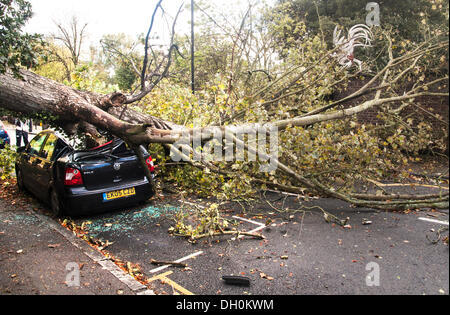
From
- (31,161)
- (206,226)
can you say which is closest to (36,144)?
(31,161)

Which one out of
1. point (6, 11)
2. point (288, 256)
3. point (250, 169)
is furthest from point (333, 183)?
point (6, 11)

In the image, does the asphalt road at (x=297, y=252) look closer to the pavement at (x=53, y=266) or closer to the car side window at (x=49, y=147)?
the pavement at (x=53, y=266)

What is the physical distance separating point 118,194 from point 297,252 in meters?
3.48

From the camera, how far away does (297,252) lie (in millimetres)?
4445

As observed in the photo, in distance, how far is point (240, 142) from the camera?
4.66m

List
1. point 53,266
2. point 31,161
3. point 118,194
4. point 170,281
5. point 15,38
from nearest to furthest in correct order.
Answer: point 170,281
point 53,266
point 15,38
point 118,194
point 31,161

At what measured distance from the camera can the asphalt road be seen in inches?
74.9

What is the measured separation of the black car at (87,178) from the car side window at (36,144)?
0.22 meters

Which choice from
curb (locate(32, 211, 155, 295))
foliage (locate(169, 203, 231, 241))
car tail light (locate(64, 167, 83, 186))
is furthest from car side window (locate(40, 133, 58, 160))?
foliage (locate(169, 203, 231, 241))

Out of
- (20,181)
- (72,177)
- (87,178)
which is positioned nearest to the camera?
(72,177)

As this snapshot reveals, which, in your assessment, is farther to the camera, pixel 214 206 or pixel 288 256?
pixel 214 206

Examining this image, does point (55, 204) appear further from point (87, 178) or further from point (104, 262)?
point (104, 262)
